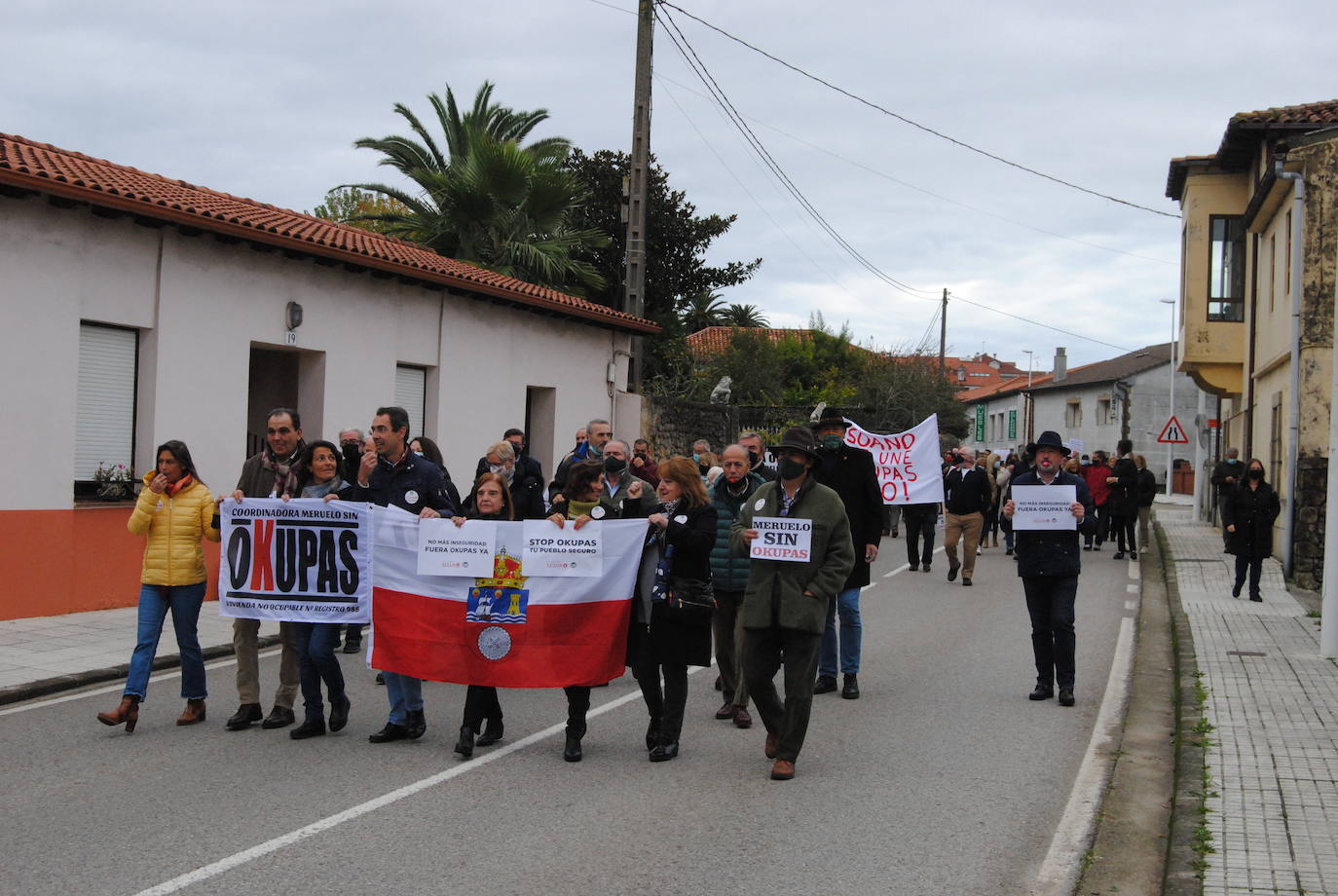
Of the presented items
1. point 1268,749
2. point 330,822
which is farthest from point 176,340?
point 1268,749

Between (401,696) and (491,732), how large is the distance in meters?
0.63

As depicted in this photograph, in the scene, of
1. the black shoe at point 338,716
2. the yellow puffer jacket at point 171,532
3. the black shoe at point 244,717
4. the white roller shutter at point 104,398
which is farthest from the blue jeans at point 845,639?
the white roller shutter at point 104,398

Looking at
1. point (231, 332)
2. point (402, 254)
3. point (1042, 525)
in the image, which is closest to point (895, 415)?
point (402, 254)

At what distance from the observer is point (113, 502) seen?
1341 centimetres

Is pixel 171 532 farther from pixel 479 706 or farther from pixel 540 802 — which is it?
pixel 540 802

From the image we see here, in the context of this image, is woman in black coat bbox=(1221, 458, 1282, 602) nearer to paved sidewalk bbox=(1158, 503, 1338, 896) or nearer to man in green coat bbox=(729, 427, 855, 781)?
paved sidewalk bbox=(1158, 503, 1338, 896)

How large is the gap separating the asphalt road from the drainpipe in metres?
9.86

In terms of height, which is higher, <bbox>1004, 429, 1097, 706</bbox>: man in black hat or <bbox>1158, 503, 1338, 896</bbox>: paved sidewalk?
<bbox>1004, 429, 1097, 706</bbox>: man in black hat

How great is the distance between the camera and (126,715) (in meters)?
7.66

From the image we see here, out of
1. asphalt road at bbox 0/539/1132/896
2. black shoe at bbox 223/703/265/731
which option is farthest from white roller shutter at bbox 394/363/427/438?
black shoe at bbox 223/703/265/731

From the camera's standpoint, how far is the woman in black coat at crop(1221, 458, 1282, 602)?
51.1 feet

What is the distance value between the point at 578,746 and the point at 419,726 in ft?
3.83

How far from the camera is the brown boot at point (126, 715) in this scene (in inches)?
299

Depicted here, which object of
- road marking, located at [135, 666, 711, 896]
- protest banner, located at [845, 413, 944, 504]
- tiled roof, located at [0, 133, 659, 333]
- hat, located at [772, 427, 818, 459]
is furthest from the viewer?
protest banner, located at [845, 413, 944, 504]
